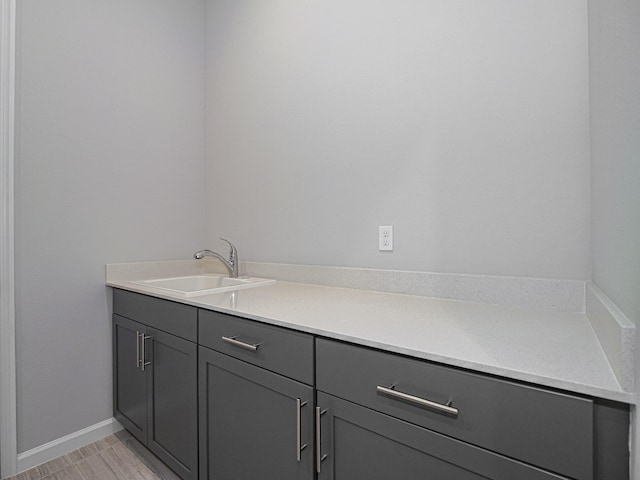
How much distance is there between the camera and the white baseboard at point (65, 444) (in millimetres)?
1706

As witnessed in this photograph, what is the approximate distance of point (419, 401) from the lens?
0.81 meters

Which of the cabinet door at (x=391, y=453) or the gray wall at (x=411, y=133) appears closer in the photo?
the cabinet door at (x=391, y=453)

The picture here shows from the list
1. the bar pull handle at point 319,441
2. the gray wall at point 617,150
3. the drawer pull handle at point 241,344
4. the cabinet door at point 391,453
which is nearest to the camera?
the gray wall at point 617,150

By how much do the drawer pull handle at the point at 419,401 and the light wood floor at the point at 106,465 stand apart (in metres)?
1.32

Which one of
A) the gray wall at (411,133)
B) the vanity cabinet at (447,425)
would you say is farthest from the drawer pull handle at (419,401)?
the gray wall at (411,133)

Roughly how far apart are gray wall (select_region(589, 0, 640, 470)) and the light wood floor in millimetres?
1824

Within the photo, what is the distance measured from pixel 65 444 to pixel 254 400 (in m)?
1.31

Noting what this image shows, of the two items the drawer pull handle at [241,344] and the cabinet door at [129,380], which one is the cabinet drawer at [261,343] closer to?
the drawer pull handle at [241,344]

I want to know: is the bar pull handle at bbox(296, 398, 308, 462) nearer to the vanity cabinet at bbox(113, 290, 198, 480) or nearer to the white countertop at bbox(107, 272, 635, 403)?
the white countertop at bbox(107, 272, 635, 403)

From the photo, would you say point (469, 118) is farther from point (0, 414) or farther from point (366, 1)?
point (0, 414)

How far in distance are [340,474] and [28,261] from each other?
1.68 metres

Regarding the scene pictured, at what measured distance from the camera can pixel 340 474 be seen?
0.98 metres

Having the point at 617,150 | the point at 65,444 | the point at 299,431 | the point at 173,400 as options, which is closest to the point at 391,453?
the point at 299,431

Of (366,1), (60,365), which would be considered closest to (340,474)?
(60,365)
